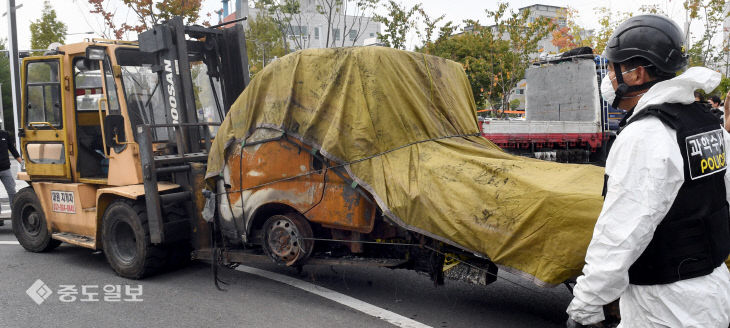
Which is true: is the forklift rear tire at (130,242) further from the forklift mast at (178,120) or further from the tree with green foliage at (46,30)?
the tree with green foliage at (46,30)

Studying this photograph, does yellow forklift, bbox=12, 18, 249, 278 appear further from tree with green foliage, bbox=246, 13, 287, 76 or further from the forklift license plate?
tree with green foliage, bbox=246, 13, 287, 76

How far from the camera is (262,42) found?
22984 mm

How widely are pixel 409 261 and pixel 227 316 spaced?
1.75m

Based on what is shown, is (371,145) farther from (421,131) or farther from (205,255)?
(205,255)

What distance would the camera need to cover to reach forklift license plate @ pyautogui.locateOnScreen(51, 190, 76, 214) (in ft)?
23.6

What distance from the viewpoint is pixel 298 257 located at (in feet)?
17.2

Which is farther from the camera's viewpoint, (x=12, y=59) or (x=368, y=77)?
(x=12, y=59)

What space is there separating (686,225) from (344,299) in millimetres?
3878

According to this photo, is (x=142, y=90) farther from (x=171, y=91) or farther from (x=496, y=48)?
(x=496, y=48)

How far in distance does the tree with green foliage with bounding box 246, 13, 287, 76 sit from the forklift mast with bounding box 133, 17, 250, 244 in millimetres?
15207

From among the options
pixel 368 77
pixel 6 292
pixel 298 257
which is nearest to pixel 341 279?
pixel 298 257

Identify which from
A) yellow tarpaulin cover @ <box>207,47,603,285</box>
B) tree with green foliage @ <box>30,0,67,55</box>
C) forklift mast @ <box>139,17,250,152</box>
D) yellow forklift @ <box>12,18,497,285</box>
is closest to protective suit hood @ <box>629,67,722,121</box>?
yellow tarpaulin cover @ <box>207,47,603,285</box>

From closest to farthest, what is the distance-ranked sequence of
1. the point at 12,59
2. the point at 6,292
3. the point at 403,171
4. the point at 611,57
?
the point at 611,57, the point at 403,171, the point at 6,292, the point at 12,59

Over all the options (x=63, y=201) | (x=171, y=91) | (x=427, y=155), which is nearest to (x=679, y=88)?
(x=427, y=155)
